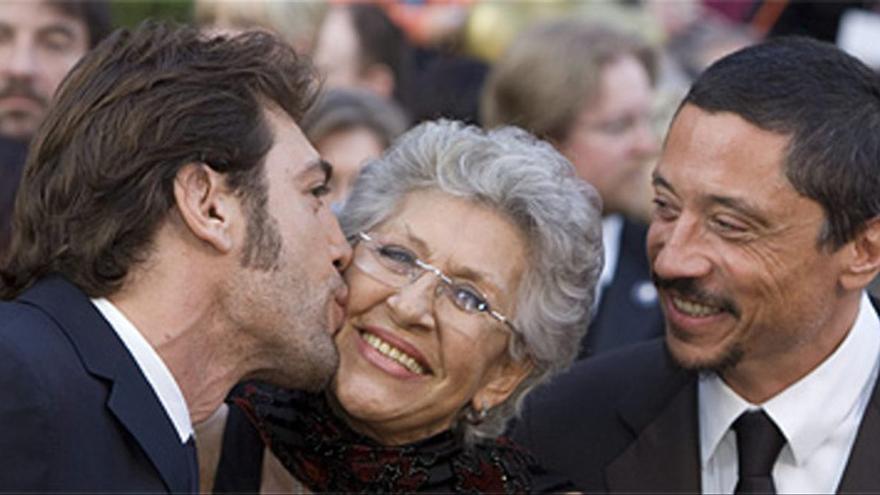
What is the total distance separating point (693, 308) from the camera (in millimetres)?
4453

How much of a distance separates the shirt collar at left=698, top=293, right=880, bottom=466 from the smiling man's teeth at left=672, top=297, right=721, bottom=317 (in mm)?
214

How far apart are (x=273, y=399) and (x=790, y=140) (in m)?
1.51

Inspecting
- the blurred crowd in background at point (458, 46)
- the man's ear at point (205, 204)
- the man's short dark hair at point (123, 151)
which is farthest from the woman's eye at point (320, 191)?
the blurred crowd in background at point (458, 46)

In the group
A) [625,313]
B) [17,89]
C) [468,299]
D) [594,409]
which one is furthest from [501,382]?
[17,89]

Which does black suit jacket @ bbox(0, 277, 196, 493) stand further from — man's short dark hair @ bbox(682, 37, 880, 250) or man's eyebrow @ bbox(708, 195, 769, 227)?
man's short dark hair @ bbox(682, 37, 880, 250)

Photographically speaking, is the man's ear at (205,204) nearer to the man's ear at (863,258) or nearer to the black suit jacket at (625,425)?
the black suit jacket at (625,425)

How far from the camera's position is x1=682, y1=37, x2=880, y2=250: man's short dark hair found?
14.4 ft

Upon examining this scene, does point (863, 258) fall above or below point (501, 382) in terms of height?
above

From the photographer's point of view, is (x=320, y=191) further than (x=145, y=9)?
No

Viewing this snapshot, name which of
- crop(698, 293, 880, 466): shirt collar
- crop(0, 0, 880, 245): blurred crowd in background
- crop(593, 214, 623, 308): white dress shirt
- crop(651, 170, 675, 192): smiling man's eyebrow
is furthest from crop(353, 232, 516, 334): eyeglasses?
crop(593, 214, 623, 308): white dress shirt

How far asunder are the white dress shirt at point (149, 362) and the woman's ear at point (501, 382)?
1.06 meters

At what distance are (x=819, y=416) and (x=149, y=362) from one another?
5.89 feet

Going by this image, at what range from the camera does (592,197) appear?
15.1 ft

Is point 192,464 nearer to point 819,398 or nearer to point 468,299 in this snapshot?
point 468,299
